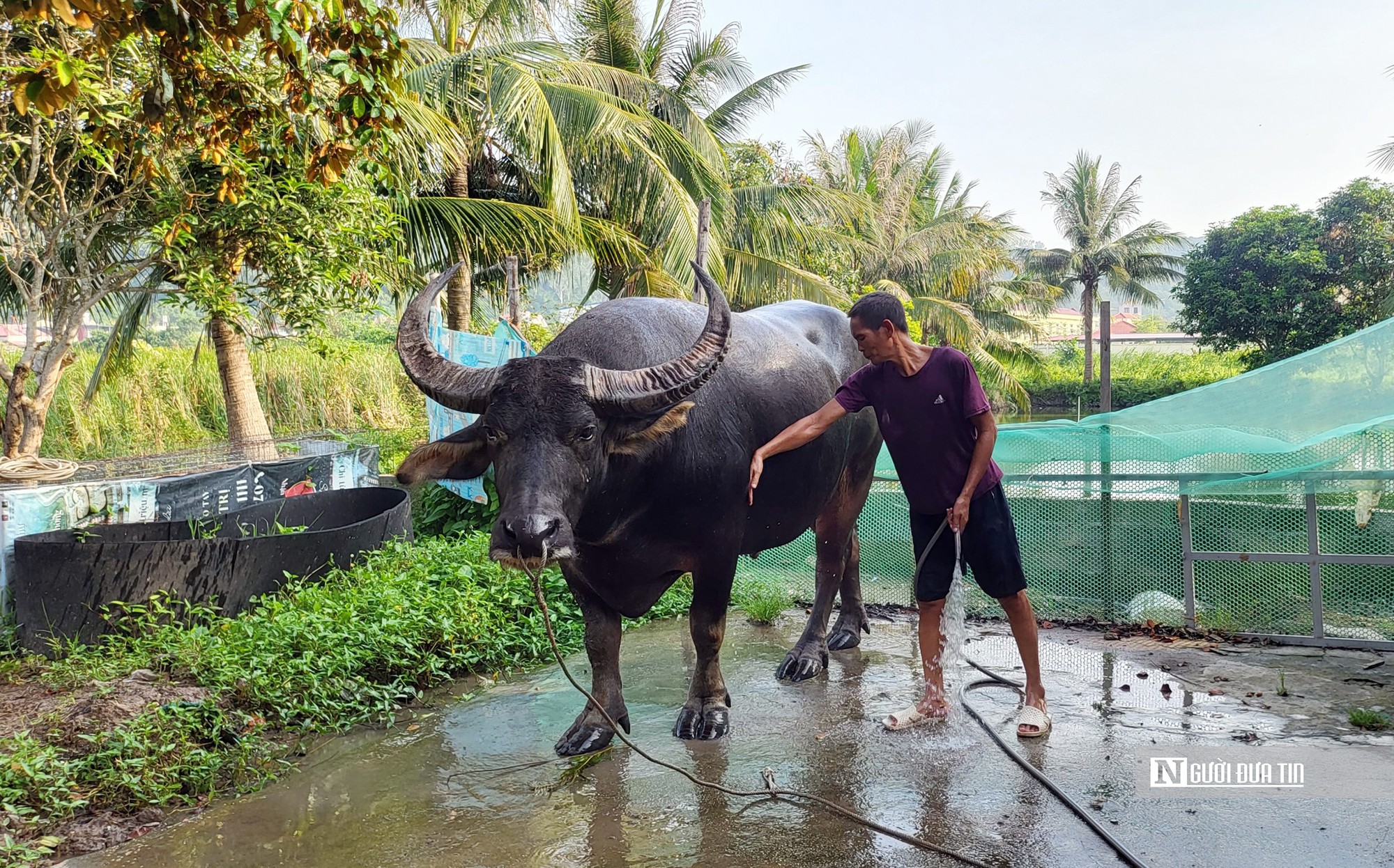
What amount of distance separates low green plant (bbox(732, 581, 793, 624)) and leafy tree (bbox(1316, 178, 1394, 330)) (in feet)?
98.1

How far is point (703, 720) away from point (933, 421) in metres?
1.53

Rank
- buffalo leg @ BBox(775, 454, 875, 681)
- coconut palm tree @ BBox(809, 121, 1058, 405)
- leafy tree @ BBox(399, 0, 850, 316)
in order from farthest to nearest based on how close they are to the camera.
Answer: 1. coconut palm tree @ BBox(809, 121, 1058, 405)
2. leafy tree @ BBox(399, 0, 850, 316)
3. buffalo leg @ BBox(775, 454, 875, 681)

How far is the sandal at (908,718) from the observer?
3852 millimetres

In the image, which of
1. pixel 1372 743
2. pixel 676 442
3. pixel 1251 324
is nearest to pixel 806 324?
pixel 676 442

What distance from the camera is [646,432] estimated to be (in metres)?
3.30

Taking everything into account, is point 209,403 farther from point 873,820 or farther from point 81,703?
point 873,820

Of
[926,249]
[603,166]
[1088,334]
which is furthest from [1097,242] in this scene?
[603,166]

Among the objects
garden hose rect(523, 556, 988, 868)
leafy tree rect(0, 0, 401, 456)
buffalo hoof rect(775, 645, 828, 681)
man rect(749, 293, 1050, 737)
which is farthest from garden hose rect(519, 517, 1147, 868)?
leafy tree rect(0, 0, 401, 456)

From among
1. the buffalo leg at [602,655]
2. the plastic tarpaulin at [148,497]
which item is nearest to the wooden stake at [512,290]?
the plastic tarpaulin at [148,497]

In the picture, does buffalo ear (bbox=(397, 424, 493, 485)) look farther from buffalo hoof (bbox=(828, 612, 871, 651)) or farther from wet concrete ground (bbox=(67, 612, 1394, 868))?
buffalo hoof (bbox=(828, 612, 871, 651))

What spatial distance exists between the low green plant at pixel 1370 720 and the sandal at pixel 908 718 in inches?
61.5

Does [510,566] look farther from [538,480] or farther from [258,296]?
[258,296]

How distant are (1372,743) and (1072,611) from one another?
2134 mm

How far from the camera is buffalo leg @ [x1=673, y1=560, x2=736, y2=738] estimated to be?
3846mm
